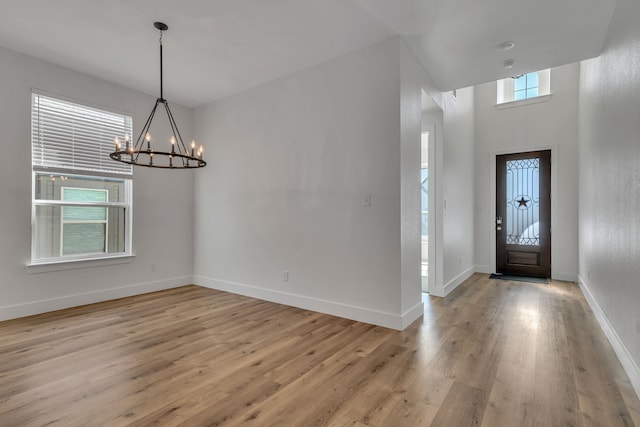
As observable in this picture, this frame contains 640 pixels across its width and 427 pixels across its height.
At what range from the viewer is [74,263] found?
4051 millimetres

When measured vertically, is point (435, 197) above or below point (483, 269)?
above

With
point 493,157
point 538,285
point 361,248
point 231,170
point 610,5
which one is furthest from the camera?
point 493,157

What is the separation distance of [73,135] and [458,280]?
19.8ft

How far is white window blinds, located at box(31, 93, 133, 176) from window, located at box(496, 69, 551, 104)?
680 cm

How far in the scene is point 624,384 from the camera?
7.19ft

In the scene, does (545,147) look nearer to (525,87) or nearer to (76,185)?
(525,87)

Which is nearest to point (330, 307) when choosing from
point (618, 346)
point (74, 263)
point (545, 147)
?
point (618, 346)

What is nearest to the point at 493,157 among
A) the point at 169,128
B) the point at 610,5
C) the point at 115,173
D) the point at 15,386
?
the point at 610,5

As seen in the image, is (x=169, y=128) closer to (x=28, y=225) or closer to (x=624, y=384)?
(x=28, y=225)

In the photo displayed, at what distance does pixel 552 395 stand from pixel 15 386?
11.8ft

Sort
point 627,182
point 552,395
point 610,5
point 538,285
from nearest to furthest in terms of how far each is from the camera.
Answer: point 552,395
point 627,182
point 610,5
point 538,285

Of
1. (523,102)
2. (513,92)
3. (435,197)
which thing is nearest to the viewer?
(435,197)

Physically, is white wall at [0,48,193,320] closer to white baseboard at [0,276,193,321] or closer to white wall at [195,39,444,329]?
white baseboard at [0,276,193,321]

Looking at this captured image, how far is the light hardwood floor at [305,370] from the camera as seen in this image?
186 cm
